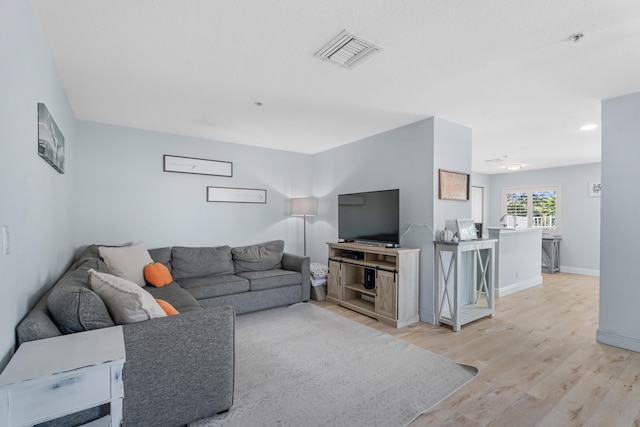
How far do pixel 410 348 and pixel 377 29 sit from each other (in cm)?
264

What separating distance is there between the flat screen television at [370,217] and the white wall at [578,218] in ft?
17.8

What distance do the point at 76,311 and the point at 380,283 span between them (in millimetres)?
2861

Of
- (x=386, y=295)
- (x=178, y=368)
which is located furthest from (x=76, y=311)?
(x=386, y=295)

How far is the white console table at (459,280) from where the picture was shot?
330 cm

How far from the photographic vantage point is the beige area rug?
73.9 inches

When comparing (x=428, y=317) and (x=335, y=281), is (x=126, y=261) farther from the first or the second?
(x=428, y=317)

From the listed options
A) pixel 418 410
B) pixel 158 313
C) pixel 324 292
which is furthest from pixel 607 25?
pixel 324 292

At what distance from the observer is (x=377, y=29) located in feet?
6.16

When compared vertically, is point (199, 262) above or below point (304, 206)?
below

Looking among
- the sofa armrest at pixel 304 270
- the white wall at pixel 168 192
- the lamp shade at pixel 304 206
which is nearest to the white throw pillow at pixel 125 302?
the white wall at pixel 168 192

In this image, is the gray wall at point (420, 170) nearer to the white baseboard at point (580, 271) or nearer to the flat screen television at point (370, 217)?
the flat screen television at point (370, 217)

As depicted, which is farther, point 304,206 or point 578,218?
point 578,218

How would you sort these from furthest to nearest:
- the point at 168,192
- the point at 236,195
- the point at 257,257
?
the point at 236,195 → the point at 257,257 → the point at 168,192

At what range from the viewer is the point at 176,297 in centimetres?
286
